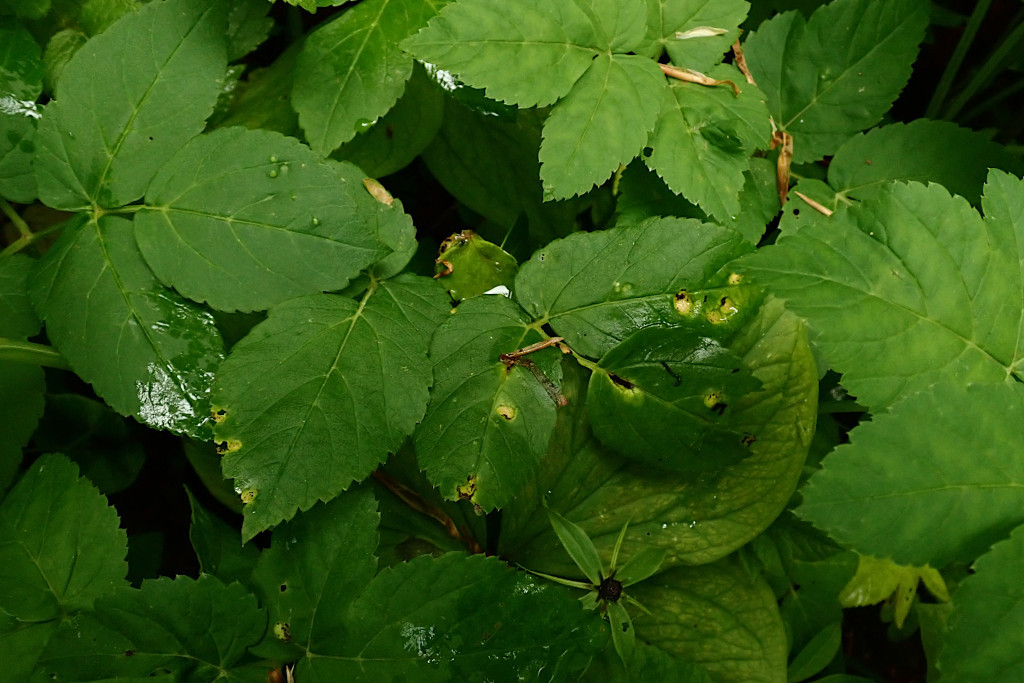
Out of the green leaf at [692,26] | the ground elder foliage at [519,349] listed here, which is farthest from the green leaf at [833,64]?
the green leaf at [692,26]

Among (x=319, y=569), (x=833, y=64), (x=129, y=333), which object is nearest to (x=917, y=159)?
(x=833, y=64)

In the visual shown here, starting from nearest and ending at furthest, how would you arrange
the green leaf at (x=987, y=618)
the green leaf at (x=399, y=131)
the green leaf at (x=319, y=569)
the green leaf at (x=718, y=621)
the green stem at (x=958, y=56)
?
the green leaf at (x=987, y=618) → the green leaf at (x=319, y=569) → the green leaf at (x=718, y=621) → the green leaf at (x=399, y=131) → the green stem at (x=958, y=56)

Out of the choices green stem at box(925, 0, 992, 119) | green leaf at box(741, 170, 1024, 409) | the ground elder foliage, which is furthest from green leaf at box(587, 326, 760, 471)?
green stem at box(925, 0, 992, 119)

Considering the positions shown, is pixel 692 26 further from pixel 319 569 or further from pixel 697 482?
pixel 319 569

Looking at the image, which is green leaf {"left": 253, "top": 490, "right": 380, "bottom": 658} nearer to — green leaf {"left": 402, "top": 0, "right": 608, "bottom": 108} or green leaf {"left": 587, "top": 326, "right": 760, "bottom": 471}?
green leaf {"left": 587, "top": 326, "right": 760, "bottom": 471}

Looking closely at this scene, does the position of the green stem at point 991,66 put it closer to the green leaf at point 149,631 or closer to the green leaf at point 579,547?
the green leaf at point 579,547

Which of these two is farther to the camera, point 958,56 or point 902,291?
point 958,56
